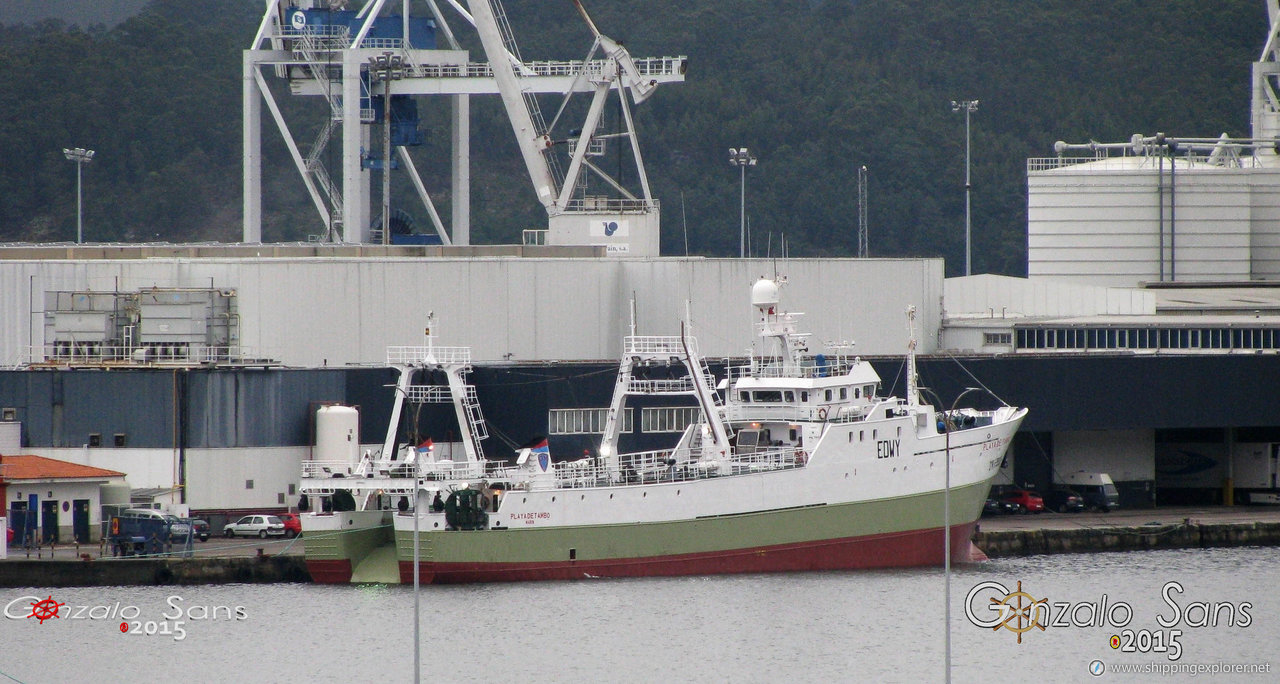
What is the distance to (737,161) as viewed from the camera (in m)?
78.8

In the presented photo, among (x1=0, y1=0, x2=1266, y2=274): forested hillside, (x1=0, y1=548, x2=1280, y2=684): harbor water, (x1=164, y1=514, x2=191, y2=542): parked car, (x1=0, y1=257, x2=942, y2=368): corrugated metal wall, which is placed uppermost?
(x1=0, y1=0, x2=1266, y2=274): forested hillside

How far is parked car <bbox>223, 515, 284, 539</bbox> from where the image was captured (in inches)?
2148

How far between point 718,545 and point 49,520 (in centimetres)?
1663

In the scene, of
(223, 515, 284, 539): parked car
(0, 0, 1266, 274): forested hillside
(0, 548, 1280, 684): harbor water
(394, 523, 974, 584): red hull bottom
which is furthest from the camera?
(0, 0, 1266, 274): forested hillside

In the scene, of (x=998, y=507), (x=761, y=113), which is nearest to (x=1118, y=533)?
(x=998, y=507)

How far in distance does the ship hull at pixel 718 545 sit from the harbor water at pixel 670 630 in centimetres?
63

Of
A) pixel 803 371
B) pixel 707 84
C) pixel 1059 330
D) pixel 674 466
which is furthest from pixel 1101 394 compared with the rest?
pixel 707 84

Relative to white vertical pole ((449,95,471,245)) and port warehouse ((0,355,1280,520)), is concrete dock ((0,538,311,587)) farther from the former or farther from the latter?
white vertical pole ((449,95,471,245))

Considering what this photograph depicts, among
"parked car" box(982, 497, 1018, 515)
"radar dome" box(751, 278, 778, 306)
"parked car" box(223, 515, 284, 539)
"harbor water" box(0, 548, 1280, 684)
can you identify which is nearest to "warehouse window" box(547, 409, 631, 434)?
"radar dome" box(751, 278, 778, 306)

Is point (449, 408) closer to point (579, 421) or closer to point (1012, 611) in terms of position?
point (579, 421)

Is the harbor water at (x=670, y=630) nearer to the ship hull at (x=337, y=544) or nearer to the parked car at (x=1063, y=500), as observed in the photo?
the ship hull at (x=337, y=544)

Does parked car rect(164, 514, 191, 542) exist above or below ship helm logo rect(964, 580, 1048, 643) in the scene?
above

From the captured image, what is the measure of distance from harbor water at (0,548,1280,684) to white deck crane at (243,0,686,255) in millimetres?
20012

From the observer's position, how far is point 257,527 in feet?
179
